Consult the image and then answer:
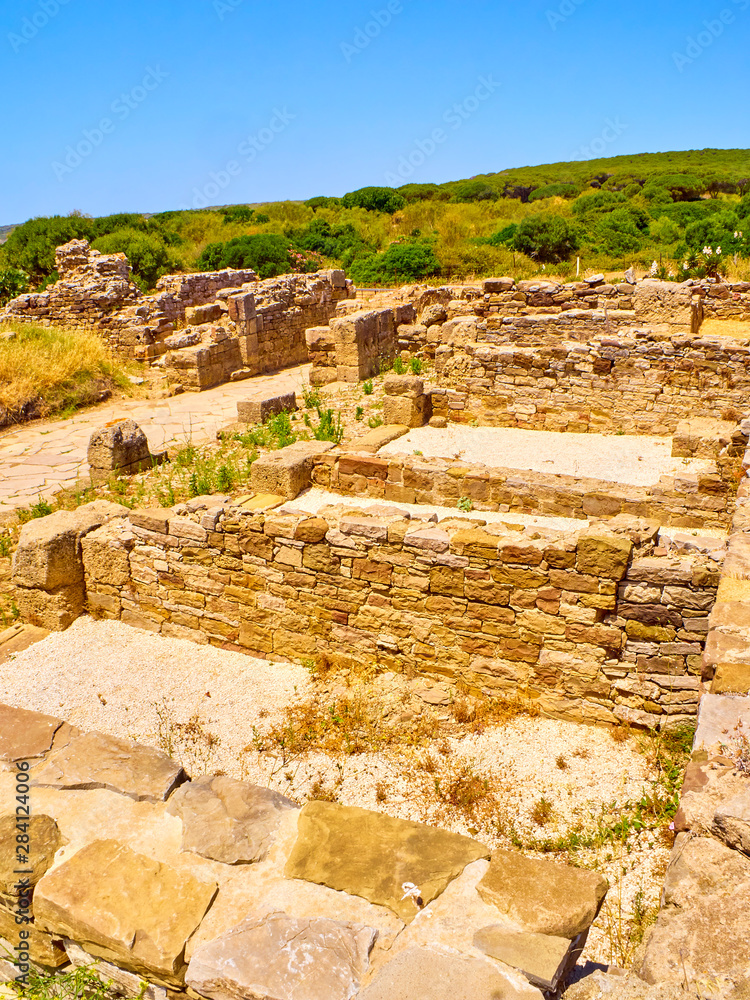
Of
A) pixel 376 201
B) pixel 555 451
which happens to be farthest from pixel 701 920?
pixel 376 201

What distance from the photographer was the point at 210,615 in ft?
18.9

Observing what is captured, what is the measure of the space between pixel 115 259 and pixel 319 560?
→ 15.0 metres

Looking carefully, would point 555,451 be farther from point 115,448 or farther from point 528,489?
point 115,448

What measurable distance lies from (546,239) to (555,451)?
16940 mm

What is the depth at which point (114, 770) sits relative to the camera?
3.03 metres


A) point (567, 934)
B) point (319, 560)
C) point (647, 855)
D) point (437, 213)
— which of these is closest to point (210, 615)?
point (319, 560)

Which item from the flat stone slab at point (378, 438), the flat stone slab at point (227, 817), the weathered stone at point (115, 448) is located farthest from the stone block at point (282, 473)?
the flat stone slab at point (227, 817)

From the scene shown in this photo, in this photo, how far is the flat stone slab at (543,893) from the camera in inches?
85.7

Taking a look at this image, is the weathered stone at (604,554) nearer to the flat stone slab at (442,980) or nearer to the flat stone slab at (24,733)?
the flat stone slab at (442,980)

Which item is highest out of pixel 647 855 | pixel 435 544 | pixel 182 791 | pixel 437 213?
pixel 437 213

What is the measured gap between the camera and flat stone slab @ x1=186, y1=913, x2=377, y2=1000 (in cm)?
206

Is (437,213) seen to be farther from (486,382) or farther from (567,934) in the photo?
(567,934)

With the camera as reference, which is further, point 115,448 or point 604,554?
point 115,448

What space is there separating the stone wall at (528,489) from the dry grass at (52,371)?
252 inches
